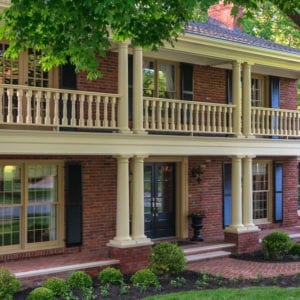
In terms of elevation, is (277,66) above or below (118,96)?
above

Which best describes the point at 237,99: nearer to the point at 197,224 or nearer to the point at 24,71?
the point at 197,224

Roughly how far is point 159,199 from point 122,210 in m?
3.71

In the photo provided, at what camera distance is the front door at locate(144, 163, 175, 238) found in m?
15.8

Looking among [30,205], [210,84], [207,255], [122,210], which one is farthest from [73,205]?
[210,84]

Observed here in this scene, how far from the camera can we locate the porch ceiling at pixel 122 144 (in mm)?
10984

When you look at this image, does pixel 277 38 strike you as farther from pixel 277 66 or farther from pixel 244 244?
pixel 244 244

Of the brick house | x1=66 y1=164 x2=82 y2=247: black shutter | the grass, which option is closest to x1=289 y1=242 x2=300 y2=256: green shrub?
the brick house

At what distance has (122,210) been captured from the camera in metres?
12.5

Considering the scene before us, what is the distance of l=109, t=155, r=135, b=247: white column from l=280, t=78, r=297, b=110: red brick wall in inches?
352

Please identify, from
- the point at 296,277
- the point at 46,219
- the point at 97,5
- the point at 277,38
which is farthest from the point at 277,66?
the point at 277,38

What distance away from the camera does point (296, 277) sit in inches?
457

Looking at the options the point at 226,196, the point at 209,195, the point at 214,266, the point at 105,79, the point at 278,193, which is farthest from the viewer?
the point at 278,193

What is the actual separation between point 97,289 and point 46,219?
3.26 metres

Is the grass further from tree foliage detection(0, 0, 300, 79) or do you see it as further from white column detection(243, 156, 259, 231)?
white column detection(243, 156, 259, 231)
